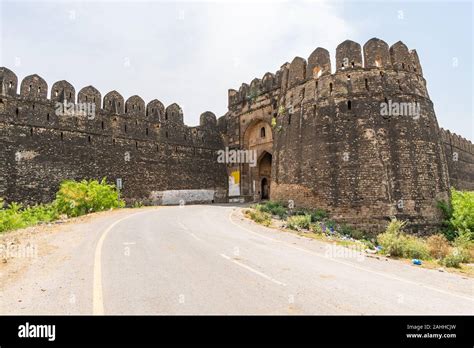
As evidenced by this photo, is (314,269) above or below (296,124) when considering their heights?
below

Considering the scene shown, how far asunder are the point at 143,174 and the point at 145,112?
490cm

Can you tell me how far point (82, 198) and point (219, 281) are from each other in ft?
51.1

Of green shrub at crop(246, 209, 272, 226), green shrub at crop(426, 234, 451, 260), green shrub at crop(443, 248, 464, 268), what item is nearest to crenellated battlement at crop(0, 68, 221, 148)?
green shrub at crop(246, 209, 272, 226)

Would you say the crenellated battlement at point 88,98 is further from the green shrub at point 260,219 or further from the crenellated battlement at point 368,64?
the green shrub at point 260,219

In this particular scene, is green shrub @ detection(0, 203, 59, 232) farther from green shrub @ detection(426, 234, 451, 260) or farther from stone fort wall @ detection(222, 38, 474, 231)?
green shrub @ detection(426, 234, 451, 260)

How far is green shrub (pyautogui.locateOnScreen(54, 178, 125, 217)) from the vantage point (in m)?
18.3

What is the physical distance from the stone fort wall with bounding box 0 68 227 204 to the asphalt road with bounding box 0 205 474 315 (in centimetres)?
1240

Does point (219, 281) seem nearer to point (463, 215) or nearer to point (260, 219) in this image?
point (260, 219)

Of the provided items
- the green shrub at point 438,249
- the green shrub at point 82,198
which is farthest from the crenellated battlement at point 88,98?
the green shrub at point 438,249

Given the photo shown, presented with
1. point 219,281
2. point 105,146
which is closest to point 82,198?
point 105,146

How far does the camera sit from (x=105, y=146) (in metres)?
23.5
